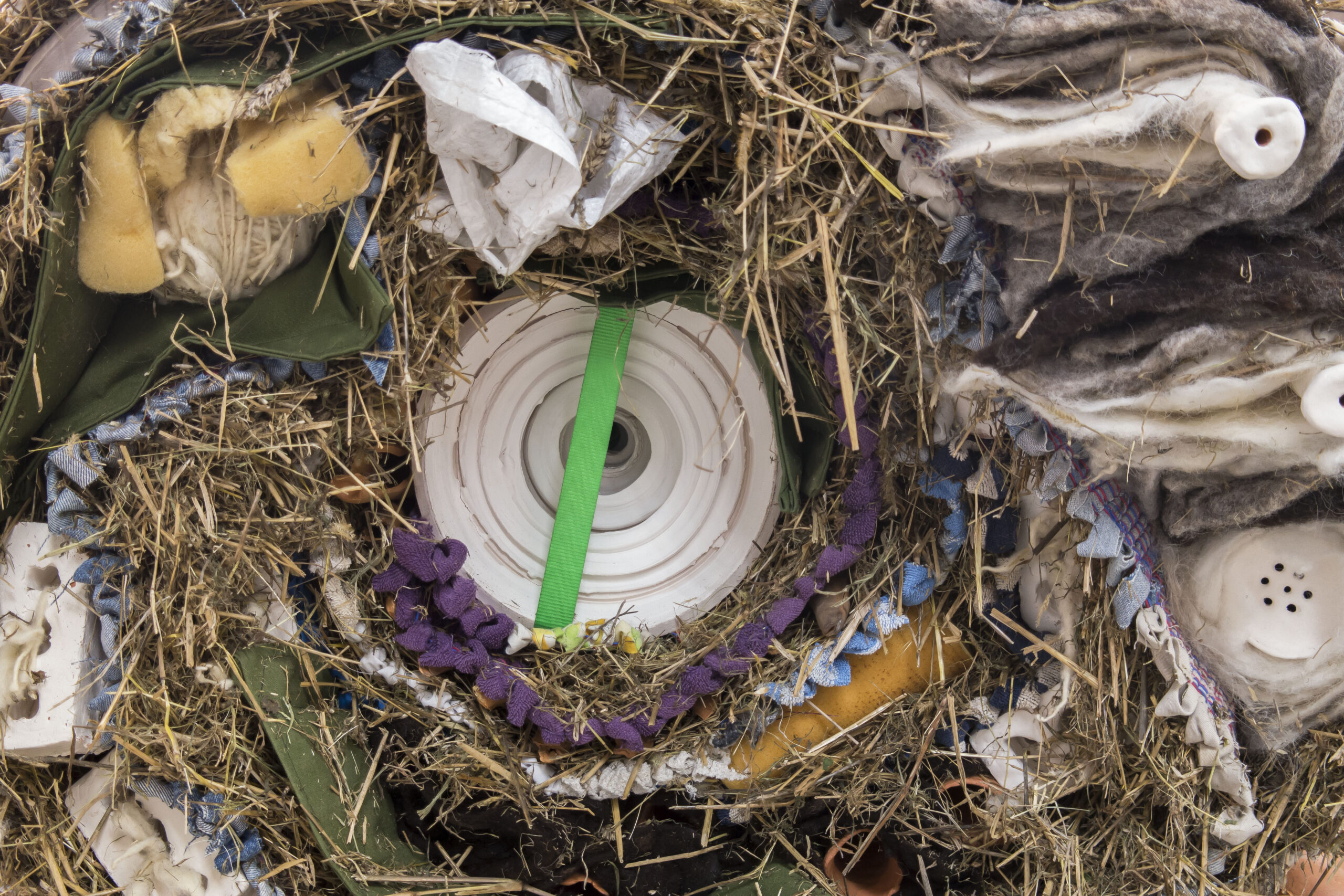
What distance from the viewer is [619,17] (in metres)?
0.89

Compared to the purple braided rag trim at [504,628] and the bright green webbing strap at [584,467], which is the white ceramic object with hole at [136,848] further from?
the bright green webbing strap at [584,467]

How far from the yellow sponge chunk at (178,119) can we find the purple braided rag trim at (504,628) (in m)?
0.48

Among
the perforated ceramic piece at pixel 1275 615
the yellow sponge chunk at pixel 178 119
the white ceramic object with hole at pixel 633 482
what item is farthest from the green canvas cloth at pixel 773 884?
the yellow sponge chunk at pixel 178 119

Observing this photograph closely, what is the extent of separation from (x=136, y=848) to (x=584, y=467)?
2.25ft

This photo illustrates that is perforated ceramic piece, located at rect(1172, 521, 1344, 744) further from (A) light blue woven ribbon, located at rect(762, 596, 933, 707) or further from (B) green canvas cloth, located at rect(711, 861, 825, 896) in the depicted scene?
(B) green canvas cloth, located at rect(711, 861, 825, 896)

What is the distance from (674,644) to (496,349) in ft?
1.52

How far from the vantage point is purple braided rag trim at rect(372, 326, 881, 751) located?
109 cm

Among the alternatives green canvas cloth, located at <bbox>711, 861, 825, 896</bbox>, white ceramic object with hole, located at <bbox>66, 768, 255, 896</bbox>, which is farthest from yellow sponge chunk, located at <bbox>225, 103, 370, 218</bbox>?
green canvas cloth, located at <bbox>711, 861, 825, 896</bbox>

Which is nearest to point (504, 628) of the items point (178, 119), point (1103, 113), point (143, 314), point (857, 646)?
point (857, 646)

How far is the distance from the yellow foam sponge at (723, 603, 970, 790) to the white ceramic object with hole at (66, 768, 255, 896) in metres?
0.62

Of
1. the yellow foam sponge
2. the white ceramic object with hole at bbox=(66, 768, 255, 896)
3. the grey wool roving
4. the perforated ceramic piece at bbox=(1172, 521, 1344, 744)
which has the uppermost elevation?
the grey wool roving

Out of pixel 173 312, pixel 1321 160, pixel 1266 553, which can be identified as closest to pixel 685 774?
pixel 1266 553

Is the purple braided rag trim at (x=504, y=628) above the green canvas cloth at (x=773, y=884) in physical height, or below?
above

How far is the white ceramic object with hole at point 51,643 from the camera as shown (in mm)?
984
